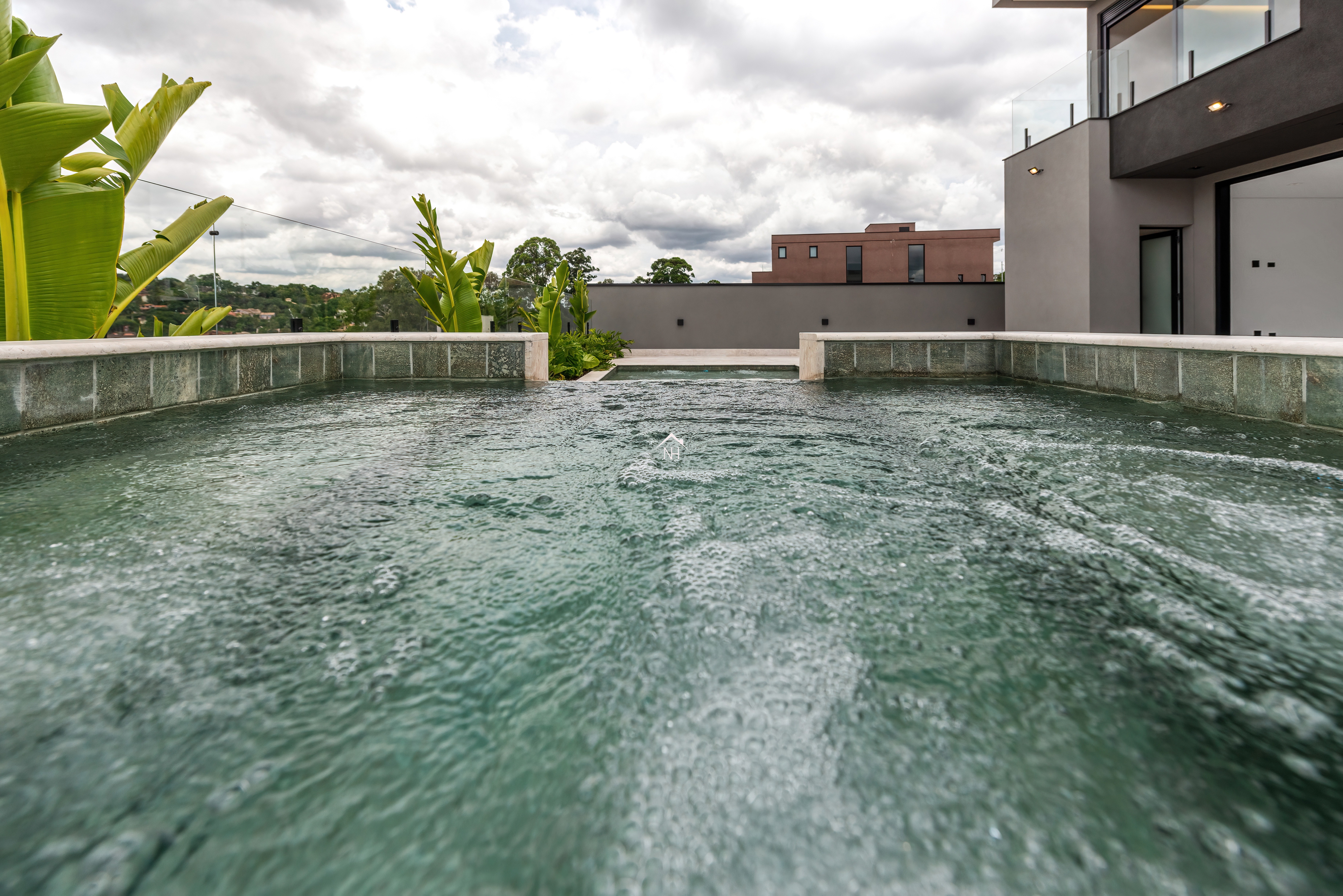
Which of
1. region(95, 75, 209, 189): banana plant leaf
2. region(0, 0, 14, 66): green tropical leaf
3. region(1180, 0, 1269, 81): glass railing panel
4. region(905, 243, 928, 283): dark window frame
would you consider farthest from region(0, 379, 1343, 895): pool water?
region(905, 243, 928, 283): dark window frame

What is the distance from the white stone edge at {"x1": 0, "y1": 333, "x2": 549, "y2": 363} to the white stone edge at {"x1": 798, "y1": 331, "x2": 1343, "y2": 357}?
4.18 metres

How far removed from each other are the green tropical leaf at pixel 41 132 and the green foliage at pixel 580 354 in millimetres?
6048

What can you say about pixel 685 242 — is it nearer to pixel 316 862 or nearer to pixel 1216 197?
pixel 1216 197

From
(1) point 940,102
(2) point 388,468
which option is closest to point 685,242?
(1) point 940,102

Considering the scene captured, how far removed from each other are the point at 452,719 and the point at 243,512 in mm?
1980

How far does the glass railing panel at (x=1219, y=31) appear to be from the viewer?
907 cm

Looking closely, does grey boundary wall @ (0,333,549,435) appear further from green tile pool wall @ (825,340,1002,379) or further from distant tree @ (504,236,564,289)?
distant tree @ (504,236,564,289)

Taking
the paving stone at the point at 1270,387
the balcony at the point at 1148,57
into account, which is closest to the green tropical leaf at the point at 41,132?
the paving stone at the point at 1270,387

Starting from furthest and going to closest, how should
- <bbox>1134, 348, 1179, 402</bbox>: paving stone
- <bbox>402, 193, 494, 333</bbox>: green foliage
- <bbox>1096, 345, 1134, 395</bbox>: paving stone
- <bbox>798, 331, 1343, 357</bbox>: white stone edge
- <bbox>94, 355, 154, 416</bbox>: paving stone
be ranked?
<bbox>402, 193, 494, 333</bbox>: green foliage, <bbox>1096, 345, 1134, 395</bbox>: paving stone, <bbox>1134, 348, 1179, 402</bbox>: paving stone, <bbox>94, 355, 154, 416</bbox>: paving stone, <bbox>798, 331, 1343, 357</bbox>: white stone edge

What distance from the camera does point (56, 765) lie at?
1270mm

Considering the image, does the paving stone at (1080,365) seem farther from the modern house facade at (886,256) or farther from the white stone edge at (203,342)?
the modern house facade at (886,256)

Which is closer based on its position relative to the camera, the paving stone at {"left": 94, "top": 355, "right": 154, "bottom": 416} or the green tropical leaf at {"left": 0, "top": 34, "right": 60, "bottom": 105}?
the green tropical leaf at {"left": 0, "top": 34, "right": 60, "bottom": 105}

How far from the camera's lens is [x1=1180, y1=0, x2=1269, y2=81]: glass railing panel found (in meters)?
9.07

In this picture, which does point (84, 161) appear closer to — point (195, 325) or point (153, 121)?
point (153, 121)
